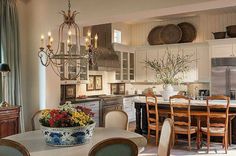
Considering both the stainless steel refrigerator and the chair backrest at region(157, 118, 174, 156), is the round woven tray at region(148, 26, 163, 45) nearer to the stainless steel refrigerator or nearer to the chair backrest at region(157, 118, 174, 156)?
the stainless steel refrigerator

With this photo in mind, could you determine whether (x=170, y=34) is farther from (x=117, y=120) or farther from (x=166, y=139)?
(x=166, y=139)

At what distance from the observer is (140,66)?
31.4 feet

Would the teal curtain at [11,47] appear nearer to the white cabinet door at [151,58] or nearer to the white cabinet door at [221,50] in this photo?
the white cabinet door at [151,58]

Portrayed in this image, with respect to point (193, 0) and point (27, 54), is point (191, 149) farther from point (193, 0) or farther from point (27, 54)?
point (27, 54)

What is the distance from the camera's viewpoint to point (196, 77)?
8445 mm

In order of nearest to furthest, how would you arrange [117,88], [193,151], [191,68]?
[193,151] → [191,68] → [117,88]

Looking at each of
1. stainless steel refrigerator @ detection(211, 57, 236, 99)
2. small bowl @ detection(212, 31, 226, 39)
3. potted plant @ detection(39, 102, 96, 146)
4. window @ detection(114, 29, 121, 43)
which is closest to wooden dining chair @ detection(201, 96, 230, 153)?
stainless steel refrigerator @ detection(211, 57, 236, 99)

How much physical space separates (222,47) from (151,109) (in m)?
2.98

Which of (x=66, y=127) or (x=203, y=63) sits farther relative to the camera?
(x=203, y=63)

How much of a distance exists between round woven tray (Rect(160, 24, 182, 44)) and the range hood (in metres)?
1.68

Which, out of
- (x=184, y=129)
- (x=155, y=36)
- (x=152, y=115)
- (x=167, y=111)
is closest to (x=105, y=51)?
(x=155, y=36)

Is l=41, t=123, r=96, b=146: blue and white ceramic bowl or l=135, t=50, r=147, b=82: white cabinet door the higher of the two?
l=135, t=50, r=147, b=82: white cabinet door

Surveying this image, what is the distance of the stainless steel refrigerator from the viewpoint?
24.6ft

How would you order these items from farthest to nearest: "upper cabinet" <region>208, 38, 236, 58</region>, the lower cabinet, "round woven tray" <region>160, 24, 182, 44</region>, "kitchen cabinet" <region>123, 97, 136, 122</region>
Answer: "round woven tray" <region>160, 24, 182, 44</region> → "kitchen cabinet" <region>123, 97, 136, 122</region> → "upper cabinet" <region>208, 38, 236, 58</region> → the lower cabinet
